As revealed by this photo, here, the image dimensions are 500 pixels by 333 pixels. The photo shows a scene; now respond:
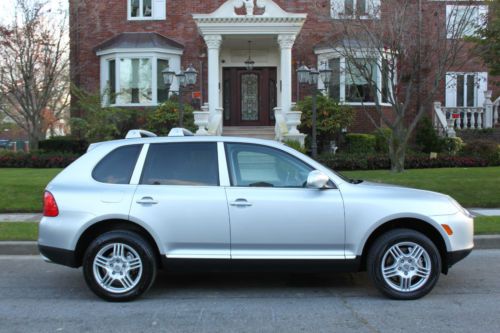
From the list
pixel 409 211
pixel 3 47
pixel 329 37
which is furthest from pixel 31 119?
pixel 409 211

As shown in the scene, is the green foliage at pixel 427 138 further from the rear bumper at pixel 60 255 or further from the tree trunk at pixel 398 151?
the rear bumper at pixel 60 255

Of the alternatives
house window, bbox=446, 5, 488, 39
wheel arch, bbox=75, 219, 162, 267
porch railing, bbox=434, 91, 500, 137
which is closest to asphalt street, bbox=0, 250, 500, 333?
wheel arch, bbox=75, 219, 162, 267

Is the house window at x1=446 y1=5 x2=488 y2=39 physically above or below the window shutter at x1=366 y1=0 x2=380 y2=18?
below

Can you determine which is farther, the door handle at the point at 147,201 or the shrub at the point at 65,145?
the shrub at the point at 65,145

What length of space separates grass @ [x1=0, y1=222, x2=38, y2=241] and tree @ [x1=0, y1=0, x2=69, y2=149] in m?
11.4

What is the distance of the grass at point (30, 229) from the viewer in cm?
812

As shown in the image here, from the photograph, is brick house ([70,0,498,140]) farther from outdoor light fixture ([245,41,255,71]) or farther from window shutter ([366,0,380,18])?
window shutter ([366,0,380,18])

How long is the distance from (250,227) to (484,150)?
15440mm

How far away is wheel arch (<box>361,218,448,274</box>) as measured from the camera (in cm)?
548

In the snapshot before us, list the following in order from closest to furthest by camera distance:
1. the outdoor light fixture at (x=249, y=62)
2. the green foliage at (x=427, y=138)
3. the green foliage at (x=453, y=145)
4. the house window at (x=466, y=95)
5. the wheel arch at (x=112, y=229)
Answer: the wheel arch at (x=112, y=229)
the green foliage at (x=453, y=145)
the green foliage at (x=427, y=138)
the outdoor light fixture at (x=249, y=62)
the house window at (x=466, y=95)

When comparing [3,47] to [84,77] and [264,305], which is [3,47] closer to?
[84,77]

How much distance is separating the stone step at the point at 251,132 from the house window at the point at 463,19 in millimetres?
7532

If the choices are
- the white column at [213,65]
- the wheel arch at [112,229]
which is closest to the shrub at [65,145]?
the white column at [213,65]

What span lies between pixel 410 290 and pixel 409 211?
0.83 meters
